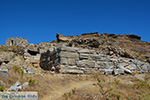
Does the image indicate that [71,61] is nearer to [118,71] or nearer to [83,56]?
[83,56]

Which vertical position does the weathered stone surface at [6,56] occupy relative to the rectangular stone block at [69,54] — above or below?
above

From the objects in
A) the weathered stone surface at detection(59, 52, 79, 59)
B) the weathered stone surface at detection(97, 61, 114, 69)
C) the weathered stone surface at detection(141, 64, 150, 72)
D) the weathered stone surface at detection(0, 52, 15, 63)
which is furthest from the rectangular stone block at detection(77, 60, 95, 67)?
the weathered stone surface at detection(0, 52, 15, 63)

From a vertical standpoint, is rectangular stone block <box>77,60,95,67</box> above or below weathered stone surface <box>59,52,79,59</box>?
below

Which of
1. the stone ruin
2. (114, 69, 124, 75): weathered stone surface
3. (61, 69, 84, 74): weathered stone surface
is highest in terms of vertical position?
the stone ruin

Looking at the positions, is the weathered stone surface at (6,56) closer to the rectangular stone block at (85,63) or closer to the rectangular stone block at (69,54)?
the rectangular stone block at (69,54)

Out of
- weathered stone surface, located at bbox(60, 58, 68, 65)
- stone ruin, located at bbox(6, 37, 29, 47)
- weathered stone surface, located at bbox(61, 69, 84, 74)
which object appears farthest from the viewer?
stone ruin, located at bbox(6, 37, 29, 47)

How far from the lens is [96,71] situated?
1000 centimetres

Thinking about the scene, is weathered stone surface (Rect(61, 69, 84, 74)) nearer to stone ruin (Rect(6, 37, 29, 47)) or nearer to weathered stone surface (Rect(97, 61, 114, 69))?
weathered stone surface (Rect(97, 61, 114, 69))

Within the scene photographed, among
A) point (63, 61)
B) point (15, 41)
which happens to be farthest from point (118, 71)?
point (15, 41)

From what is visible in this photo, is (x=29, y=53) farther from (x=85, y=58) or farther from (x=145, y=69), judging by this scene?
(x=145, y=69)

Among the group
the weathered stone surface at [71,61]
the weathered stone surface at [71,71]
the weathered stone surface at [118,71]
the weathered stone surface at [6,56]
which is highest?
the weathered stone surface at [6,56]

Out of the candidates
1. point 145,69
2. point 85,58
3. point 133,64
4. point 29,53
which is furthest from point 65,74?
point 29,53

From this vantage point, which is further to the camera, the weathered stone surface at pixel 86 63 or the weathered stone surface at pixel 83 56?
the weathered stone surface at pixel 83 56

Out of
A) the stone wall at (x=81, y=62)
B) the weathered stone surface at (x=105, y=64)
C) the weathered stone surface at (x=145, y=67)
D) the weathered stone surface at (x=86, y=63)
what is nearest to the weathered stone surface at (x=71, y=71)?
the stone wall at (x=81, y=62)
